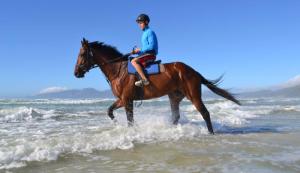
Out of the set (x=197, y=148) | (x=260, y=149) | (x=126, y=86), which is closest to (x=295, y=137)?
(x=260, y=149)

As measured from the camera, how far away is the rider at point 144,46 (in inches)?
360

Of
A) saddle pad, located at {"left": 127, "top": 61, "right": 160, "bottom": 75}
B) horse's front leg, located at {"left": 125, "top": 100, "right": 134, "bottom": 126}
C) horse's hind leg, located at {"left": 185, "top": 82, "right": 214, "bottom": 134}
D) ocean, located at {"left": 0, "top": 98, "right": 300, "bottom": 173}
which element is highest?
saddle pad, located at {"left": 127, "top": 61, "right": 160, "bottom": 75}

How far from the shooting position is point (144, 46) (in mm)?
9242

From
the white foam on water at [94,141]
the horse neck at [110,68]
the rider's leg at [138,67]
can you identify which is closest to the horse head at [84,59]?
the horse neck at [110,68]

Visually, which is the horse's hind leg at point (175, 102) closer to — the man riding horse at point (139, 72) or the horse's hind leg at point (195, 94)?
the man riding horse at point (139, 72)

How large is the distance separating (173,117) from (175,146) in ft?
9.10

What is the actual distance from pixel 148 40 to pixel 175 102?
6.00 feet

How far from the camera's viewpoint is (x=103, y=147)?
715cm

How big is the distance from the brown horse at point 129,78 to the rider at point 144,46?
215 mm

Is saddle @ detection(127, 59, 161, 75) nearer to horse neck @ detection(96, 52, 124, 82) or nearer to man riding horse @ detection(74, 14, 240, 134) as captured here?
man riding horse @ detection(74, 14, 240, 134)

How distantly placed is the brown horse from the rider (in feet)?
0.71

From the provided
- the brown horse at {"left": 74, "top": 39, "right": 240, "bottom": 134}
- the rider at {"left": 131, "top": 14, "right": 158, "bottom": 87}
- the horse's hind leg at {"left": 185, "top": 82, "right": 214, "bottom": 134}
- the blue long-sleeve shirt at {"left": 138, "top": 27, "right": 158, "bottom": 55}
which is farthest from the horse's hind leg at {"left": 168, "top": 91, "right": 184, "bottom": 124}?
the blue long-sleeve shirt at {"left": 138, "top": 27, "right": 158, "bottom": 55}

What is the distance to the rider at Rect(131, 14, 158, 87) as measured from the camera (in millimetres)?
9148

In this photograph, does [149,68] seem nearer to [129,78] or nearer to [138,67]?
[138,67]
